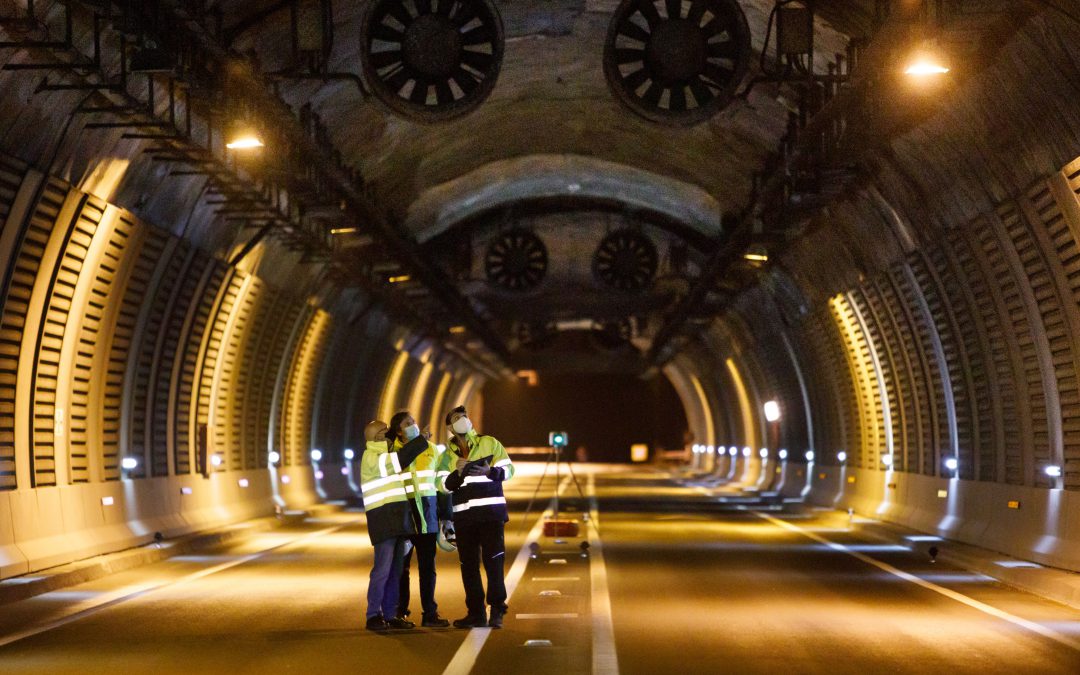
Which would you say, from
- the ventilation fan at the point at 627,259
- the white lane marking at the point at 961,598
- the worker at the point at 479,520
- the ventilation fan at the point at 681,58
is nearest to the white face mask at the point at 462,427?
the worker at the point at 479,520

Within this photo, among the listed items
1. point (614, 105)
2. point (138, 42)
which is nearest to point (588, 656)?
point (138, 42)

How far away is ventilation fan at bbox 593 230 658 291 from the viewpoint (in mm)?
45688

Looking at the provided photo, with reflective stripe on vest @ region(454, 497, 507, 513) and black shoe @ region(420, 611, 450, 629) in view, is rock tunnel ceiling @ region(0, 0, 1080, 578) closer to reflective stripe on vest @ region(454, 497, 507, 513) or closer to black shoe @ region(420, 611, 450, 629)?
reflective stripe on vest @ region(454, 497, 507, 513)

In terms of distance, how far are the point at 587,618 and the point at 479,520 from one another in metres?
1.49

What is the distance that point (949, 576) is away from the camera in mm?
21234

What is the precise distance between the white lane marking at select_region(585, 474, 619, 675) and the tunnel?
8 centimetres

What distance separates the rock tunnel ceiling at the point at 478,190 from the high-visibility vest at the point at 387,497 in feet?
15.9

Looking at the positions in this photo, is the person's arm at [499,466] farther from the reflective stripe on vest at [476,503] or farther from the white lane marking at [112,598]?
the white lane marking at [112,598]

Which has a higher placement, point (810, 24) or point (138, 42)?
point (810, 24)

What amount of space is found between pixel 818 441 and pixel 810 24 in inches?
855

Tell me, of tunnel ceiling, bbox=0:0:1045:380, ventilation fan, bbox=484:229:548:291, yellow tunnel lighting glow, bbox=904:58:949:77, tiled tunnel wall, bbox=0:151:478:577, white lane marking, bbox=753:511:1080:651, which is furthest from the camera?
ventilation fan, bbox=484:229:548:291

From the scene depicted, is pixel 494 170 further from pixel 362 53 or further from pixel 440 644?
pixel 440 644

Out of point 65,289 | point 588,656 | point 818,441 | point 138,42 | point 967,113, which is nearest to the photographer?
point 588,656

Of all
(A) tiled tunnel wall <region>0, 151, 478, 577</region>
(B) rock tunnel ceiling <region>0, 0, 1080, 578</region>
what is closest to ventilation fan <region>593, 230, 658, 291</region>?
(B) rock tunnel ceiling <region>0, 0, 1080, 578</region>
